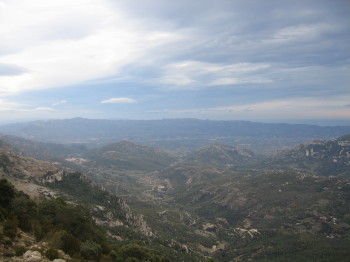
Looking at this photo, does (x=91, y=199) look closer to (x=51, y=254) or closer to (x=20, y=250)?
(x=51, y=254)

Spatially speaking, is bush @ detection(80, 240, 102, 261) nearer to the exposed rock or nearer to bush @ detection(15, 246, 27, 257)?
the exposed rock

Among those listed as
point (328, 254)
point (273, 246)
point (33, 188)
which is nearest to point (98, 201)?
point (33, 188)

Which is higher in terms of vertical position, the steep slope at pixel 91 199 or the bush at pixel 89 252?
the bush at pixel 89 252

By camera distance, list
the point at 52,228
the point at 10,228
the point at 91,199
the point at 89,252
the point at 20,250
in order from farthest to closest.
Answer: the point at 91,199, the point at 52,228, the point at 89,252, the point at 10,228, the point at 20,250

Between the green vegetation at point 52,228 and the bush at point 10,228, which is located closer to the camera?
the bush at point 10,228

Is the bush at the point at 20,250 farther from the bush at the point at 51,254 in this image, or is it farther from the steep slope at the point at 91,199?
the steep slope at the point at 91,199

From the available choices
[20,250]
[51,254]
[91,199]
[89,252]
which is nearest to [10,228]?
[20,250]

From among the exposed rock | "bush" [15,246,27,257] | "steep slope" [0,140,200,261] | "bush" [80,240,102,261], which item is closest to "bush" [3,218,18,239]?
"bush" [15,246,27,257]

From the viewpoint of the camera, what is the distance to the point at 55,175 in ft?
644

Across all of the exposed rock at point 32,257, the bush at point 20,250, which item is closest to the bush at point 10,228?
the bush at point 20,250

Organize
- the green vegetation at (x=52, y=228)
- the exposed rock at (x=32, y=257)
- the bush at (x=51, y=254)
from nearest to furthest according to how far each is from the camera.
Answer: the exposed rock at (x=32, y=257) < the bush at (x=51, y=254) < the green vegetation at (x=52, y=228)

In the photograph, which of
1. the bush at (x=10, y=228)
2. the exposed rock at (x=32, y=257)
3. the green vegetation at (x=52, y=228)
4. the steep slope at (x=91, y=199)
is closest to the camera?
the exposed rock at (x=32, y=257)

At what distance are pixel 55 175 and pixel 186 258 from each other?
123 meters

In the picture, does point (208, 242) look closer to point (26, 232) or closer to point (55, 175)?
point (55, 175)
